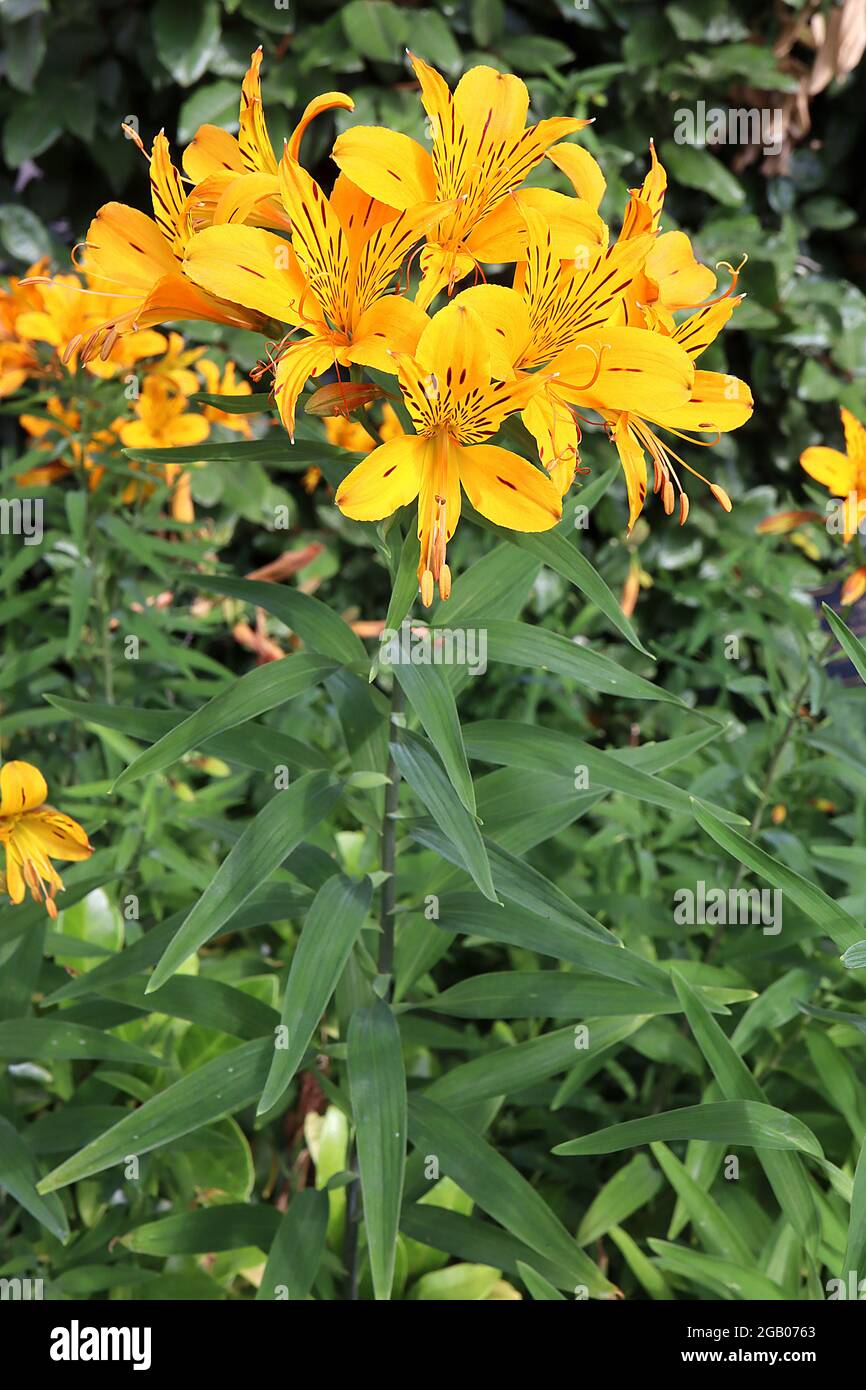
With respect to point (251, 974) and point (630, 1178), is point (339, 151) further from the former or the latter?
point (630, 1178)

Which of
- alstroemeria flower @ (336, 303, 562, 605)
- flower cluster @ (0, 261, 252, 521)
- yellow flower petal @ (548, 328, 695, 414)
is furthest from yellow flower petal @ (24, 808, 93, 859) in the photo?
flower cluster @ (0, 261, 252, 521)

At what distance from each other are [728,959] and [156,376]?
0.92 meters

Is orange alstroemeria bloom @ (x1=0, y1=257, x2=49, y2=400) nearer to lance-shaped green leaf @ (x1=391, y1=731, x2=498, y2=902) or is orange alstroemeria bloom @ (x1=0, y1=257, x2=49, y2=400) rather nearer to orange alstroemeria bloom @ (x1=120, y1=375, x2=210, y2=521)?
orange alstroemeria bloom @ (x1=120, y1=375, x2=210, y2=521)

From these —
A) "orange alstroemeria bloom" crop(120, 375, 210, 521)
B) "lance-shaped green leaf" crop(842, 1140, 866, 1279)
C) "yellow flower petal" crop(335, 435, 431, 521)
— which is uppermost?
"orange alstroemeria bloom" crop(120, 375, 210, 521)

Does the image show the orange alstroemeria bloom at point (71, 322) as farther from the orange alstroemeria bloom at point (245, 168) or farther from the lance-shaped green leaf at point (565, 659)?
the lance-shaped green leaf at point (565, 659)

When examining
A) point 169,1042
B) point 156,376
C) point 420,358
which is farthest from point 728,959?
point 156,376

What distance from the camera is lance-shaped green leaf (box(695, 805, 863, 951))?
72 centimetres

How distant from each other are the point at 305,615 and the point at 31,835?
0.25 meters

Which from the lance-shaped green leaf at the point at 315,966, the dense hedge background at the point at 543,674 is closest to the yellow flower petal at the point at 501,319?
the dense hedge background at the point at 543,674

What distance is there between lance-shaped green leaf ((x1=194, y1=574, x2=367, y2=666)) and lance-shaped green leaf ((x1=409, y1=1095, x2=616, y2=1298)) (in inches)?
13.5

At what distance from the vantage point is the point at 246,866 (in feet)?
2.37

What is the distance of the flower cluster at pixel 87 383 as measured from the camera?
1295mm

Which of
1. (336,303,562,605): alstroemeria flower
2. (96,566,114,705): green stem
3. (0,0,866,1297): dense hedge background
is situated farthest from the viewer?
(96,566,114,705): green stem
